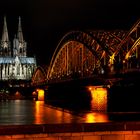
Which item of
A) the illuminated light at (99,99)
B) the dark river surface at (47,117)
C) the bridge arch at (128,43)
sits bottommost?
the dark river surface at (47,117)

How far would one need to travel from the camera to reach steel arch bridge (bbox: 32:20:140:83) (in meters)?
49.0

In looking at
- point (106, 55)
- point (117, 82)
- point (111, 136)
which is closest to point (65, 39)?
point (106, 55)

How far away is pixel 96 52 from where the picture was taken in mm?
65750

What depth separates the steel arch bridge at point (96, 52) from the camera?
49.0 m

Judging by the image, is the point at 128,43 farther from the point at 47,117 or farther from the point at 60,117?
the point at 47,117

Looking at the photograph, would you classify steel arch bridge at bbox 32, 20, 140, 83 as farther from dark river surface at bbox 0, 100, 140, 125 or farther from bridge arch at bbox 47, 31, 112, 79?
dark river surface at bbox 0, 100, 140, 125

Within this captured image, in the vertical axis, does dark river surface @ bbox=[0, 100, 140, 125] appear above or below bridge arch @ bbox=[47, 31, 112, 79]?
below

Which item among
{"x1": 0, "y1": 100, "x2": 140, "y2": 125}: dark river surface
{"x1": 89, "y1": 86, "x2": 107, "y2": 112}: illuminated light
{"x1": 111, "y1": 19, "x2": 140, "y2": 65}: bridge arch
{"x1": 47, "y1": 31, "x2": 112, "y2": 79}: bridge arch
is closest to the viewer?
{"x1": 0, "y1": 100, "x2": 140, "y2": 125}: dark river surface

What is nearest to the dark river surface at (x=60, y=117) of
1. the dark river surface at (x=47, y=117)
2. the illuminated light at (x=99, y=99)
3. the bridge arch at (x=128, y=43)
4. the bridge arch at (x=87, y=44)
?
the dark river surface at (x=47, y=117)

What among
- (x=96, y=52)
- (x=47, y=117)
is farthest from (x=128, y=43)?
(x=47, y=117)

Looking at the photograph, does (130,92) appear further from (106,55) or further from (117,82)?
(117,82)

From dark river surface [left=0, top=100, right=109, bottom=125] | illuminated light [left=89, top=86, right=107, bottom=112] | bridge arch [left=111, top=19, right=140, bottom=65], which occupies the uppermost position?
bridge arch [left=111, top=19, right=140, bottom=65]

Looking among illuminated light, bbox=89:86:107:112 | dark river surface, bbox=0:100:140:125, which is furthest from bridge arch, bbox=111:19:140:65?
dark river surface, bbox=0:100:140:125

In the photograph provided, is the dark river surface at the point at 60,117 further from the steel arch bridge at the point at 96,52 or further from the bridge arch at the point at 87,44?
the bridge arch at the point at 87,44
